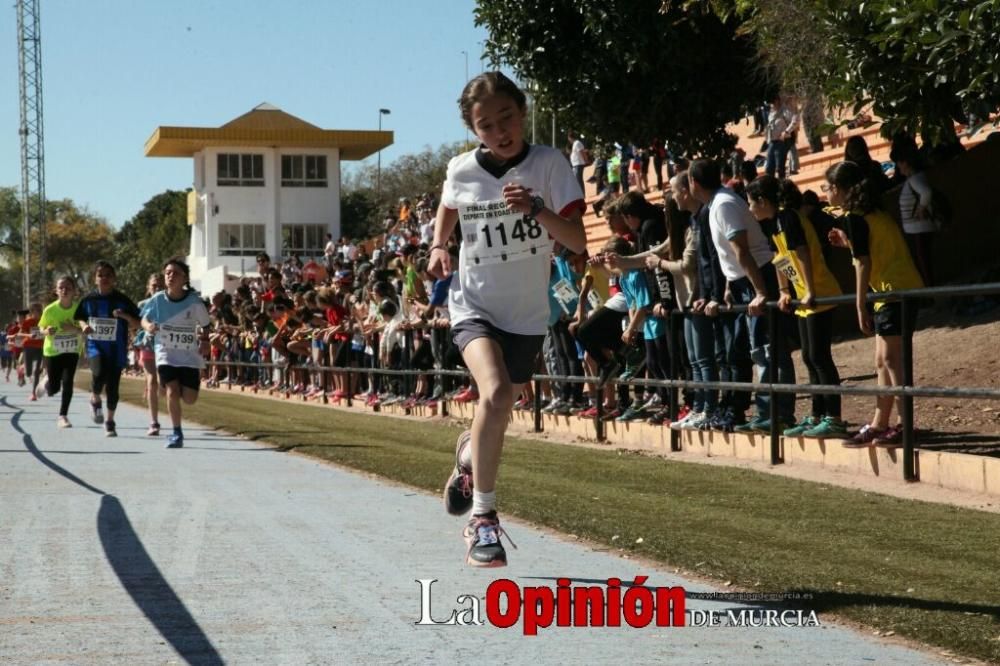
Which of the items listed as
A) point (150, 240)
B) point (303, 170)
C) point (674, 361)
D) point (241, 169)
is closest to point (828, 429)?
point (674, 361)

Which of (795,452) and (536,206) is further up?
(536,206)

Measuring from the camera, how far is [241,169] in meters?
87.9

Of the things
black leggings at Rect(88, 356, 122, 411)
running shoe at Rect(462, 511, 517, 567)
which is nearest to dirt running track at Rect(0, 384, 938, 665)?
running shoe at Rect(462, 511, 517, 567)

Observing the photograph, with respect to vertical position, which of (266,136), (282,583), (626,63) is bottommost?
(282,583)

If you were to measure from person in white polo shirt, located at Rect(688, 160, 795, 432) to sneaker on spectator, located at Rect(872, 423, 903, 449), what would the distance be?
4.12 feet

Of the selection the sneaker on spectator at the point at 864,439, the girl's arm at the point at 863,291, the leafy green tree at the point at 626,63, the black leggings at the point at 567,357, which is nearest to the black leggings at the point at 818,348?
the sneaker on spectator at the point at 864,439

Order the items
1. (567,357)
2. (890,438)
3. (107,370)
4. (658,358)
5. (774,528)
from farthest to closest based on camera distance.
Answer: (107,370)
(567,357)
(658,358)
(890,438)
(774,528)

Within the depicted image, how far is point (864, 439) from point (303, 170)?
261 feet

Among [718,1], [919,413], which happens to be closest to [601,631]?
[919,413]

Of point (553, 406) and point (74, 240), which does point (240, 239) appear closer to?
point (74, 240)

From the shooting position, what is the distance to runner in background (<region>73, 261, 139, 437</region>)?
18.2 meters

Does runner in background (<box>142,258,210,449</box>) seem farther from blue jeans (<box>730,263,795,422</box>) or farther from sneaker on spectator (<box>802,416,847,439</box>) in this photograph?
sneaker on spectator (<box>802,416,847,439</box>)

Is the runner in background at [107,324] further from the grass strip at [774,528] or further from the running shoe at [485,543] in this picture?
the running shoe at [485,543]

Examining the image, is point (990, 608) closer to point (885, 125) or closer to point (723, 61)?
point (885, 125)
